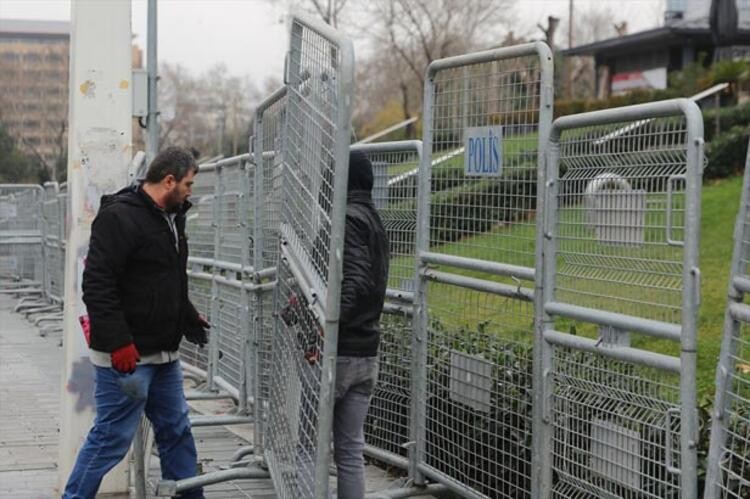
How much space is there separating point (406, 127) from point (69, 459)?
107 ft

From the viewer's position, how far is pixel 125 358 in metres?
5.72

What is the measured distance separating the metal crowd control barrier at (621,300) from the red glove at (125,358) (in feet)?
6.19

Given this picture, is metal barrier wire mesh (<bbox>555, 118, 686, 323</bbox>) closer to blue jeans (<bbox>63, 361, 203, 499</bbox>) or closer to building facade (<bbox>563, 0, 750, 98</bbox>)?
blue jeans (<bbox>63, 361, 203, 499</bbox>)

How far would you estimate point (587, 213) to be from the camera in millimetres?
5387

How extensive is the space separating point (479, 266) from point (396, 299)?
3.93 ft

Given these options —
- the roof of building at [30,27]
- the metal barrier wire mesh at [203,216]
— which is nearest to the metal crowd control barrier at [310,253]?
the metal barrier wire mesh at [203,216]

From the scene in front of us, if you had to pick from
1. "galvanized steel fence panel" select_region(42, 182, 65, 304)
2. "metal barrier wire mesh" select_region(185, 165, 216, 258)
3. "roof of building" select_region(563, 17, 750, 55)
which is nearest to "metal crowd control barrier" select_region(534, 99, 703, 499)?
"metal barrier wire mesh" select_region(185, 165, 216, 258)

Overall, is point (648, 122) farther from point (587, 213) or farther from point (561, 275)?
point (561, 275)

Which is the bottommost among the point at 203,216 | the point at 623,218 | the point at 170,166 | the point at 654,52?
the point at 203,216

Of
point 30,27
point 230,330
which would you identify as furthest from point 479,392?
point 30,27

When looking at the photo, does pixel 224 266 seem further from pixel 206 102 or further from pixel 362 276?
pixel 206 102

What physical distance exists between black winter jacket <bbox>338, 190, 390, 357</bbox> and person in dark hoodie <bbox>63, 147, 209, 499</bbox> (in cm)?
98

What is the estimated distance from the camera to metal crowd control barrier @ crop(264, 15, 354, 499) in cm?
446

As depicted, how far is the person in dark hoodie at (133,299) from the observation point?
5766 millimetres
